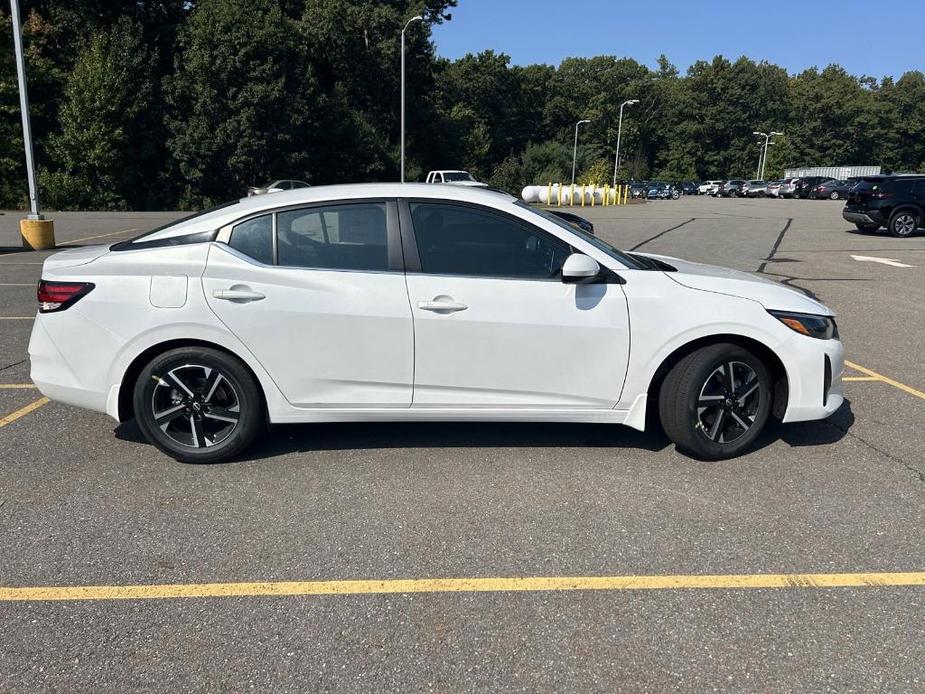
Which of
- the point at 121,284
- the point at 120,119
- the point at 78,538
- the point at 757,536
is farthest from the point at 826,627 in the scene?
the point at 120,119

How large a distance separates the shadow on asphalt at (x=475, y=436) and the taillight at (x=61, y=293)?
0.96m

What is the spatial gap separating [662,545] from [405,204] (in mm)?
2306

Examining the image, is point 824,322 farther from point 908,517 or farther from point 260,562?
point 260,562

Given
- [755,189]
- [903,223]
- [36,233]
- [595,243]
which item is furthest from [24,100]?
[755,189]

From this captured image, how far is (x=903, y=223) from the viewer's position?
1895 centimetres

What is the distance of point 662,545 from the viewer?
11.0ft

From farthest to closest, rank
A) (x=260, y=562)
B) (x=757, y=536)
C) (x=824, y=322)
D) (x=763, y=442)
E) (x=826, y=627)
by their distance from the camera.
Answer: (x=763, y=442)
(x=824, y=322)
(x=757, y=536)
(x=260, y=562)
(x=826, y=627)

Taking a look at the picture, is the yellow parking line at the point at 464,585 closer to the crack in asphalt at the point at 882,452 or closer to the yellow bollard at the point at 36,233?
the crack in asphalt at the point at 882,452

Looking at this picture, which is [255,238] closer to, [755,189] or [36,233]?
[36,233]

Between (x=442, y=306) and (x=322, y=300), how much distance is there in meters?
0.67

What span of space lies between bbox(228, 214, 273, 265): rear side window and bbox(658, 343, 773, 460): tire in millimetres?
2423

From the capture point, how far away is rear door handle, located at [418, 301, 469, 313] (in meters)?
4.00

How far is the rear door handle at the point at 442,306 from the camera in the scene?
4000mm

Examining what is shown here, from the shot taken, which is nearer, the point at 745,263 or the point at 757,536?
the point at 757,536
